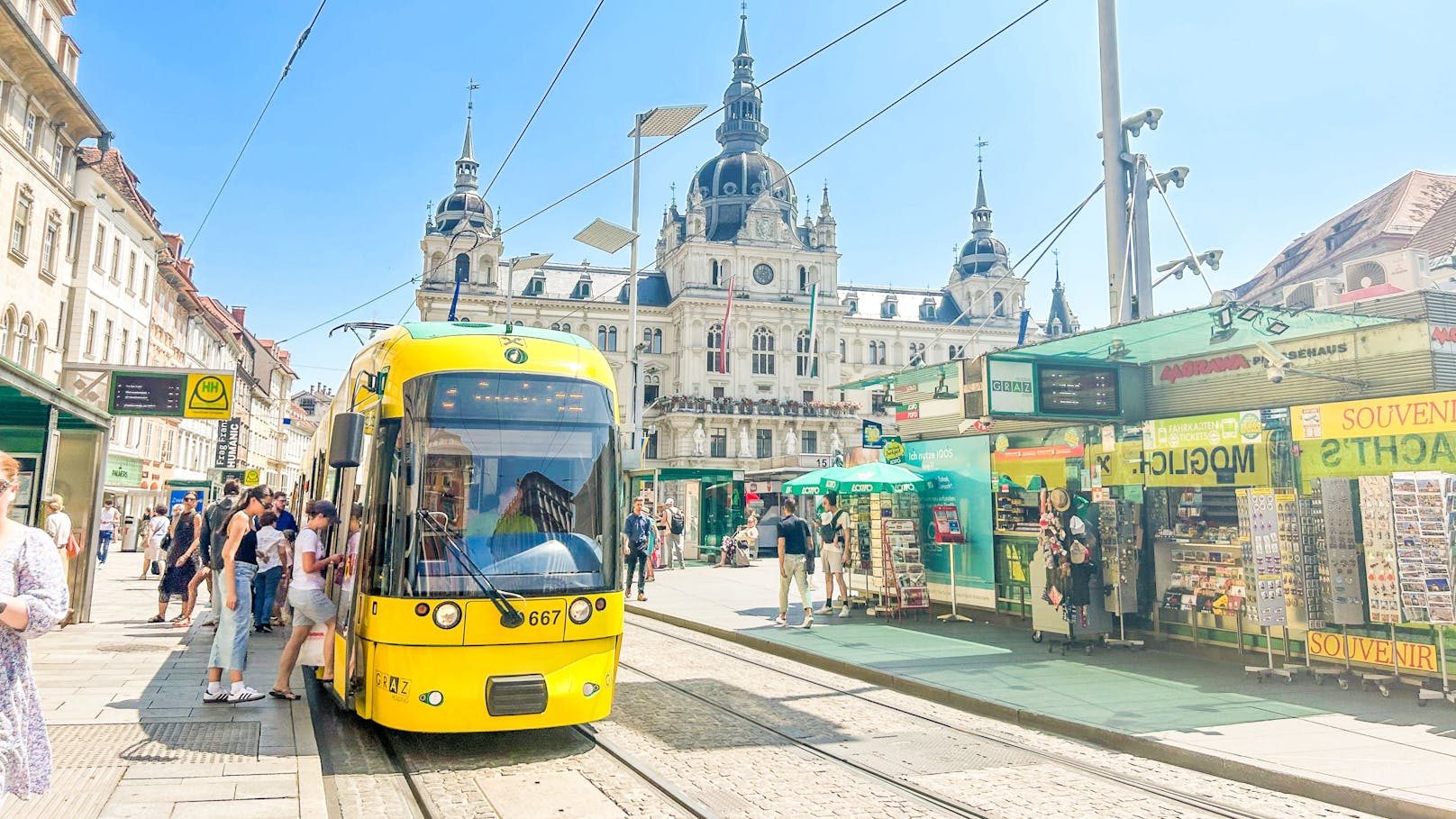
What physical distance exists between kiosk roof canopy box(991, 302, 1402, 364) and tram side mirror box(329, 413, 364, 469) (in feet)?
26.9

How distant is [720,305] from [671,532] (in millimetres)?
48923

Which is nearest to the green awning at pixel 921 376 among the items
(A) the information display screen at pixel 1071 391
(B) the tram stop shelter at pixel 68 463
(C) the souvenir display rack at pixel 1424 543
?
(A) the information display screen at pixel 1071 391

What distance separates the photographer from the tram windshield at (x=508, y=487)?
6883 millimetres

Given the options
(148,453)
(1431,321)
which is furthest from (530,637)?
(148,453)

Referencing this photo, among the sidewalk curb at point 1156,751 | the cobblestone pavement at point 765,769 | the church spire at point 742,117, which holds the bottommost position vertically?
the cobblestone pavement at point 765,769

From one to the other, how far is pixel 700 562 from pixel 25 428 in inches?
855

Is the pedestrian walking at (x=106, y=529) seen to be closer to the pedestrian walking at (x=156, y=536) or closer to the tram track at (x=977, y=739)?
the pedestrian walking at (x=156, y=536)

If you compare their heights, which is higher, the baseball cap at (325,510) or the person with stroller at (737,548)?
the baseball cap at (325,510)

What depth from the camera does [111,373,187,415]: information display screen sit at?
16.3 m

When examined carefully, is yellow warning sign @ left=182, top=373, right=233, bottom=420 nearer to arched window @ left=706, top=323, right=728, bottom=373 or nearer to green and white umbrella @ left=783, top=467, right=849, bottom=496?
green and white umbrella @ left=783, top=467, right=849, bottom=496

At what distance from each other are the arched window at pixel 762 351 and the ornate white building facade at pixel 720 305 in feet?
0.30

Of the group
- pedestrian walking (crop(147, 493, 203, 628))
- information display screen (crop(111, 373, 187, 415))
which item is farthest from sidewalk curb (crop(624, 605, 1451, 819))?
information display screen (crop(111, 373, 187, 415))

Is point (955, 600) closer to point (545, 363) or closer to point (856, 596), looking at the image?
point (856, 596)

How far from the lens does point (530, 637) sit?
6.89 m
